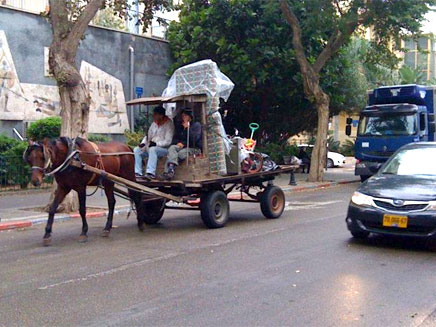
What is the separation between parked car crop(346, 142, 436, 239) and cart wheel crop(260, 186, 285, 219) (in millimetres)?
3153

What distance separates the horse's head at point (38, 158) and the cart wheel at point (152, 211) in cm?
267

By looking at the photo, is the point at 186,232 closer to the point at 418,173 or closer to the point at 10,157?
the point at 418,173

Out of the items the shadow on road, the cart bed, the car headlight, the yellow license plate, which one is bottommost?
the shadow on road

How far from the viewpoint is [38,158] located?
9.37 metres

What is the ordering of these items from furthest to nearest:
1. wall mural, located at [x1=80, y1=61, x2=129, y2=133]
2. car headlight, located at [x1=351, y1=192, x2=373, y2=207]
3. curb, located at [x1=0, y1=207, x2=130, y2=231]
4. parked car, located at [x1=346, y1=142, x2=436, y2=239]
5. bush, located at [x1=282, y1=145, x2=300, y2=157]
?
1. bush, located at [x1=282, y1=145, x2=300, y2=157]
2. wall mural, located at [x1=80, y1=61, x2=129, y2=133]
3. curb, located at [x1=0, y1=207, x2=130, y2=231]
4. car headlight, located at [x1=351, y1=192, x2=373, y2=207]
5. parked car, located at [x1=346, y1=142, x2=436, y2=239]

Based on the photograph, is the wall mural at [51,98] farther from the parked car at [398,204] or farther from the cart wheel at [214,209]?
the parked car at [398,204]

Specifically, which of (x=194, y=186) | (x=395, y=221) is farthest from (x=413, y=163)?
(x=194, y=186)

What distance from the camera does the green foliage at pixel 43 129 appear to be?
1856 centimetres

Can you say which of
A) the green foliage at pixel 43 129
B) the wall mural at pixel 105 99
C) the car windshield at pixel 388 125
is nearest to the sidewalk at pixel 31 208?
the green foliage at pixel 43 129

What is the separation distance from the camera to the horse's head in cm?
932

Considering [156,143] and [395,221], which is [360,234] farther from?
[156,143]

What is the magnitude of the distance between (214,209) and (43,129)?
934 cm

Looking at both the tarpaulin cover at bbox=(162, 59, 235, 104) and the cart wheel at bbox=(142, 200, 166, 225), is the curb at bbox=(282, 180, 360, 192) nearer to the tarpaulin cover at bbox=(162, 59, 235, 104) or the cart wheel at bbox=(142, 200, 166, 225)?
the cart wheel at bbox=(142, 200, 166, 225)

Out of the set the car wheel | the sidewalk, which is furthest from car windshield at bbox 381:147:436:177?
the sidewalk
